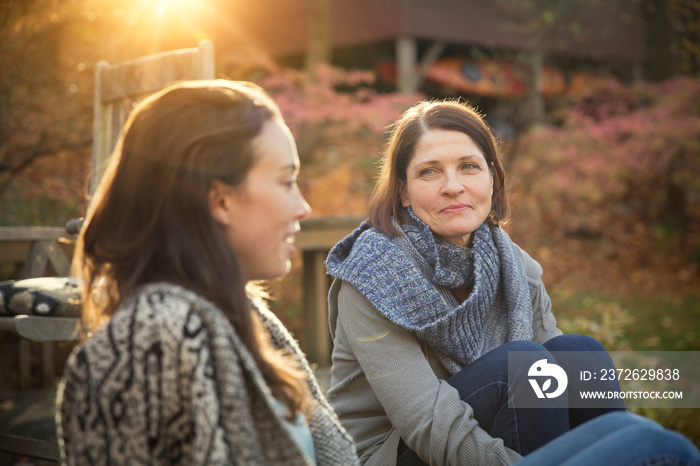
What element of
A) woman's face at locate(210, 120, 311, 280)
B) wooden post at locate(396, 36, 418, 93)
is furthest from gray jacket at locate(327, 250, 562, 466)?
wooden post at locate(396, 36, 418, 93)

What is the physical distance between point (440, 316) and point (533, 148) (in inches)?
273

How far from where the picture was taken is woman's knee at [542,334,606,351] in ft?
6.59

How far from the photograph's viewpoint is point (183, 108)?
1157 millimetres

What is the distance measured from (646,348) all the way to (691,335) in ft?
2.35

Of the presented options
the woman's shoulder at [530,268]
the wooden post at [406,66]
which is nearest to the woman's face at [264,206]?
the woman's shoulder at [530,268]

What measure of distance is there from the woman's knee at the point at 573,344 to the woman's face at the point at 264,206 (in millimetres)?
1068

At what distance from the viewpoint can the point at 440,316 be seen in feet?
6.32

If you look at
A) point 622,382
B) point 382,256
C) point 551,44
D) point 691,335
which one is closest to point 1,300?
point 382,256

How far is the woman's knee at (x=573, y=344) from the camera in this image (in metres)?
2.01

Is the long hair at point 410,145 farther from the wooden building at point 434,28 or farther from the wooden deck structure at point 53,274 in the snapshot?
the wooden building at point 434,28

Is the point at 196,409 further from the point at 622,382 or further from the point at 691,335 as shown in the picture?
the point at 691,335

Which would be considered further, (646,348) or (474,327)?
(646,348)

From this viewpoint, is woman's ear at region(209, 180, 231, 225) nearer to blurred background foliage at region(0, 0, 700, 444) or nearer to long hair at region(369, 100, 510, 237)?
long hair at region(369, 100, 510, 237)

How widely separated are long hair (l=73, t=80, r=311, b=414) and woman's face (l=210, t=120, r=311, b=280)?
24 mm
